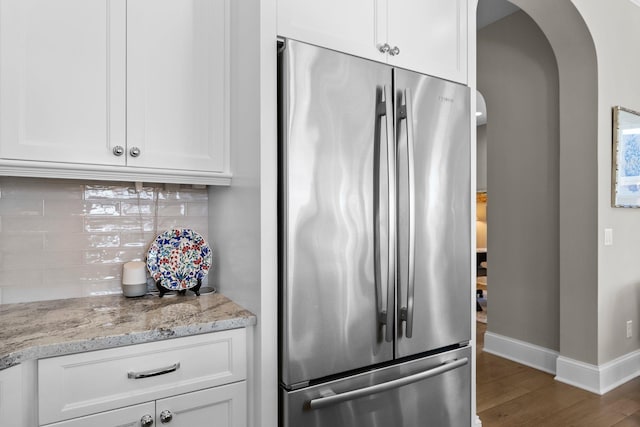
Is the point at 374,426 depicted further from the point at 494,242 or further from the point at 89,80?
the point at 494,242

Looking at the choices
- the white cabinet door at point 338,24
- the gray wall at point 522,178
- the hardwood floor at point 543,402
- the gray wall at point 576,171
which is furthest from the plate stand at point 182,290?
the gray wall at point 522,178

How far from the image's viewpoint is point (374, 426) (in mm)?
1555

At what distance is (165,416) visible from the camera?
129 cm

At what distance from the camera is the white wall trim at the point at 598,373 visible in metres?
2.77

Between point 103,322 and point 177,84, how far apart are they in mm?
930

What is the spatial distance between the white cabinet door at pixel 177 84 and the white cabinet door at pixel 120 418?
850 mm

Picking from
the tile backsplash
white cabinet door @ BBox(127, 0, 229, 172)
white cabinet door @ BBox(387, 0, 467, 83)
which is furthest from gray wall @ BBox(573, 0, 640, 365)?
the tile backsplash

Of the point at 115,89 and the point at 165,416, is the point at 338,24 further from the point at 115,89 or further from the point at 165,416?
the point at 165,416

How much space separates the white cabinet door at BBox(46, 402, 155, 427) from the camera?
1185mm

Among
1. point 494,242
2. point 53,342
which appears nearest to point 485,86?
point 494,242

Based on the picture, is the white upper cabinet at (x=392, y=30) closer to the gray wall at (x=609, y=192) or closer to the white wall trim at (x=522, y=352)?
the gray wall at (x=609, y=192)

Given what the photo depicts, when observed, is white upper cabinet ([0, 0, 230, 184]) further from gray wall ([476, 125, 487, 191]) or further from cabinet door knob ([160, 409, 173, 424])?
gray wall ([476, 125, 487, 191])

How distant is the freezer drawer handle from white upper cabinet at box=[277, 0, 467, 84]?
129 centimetres

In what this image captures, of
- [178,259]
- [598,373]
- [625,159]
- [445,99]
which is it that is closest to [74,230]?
[178,259]
